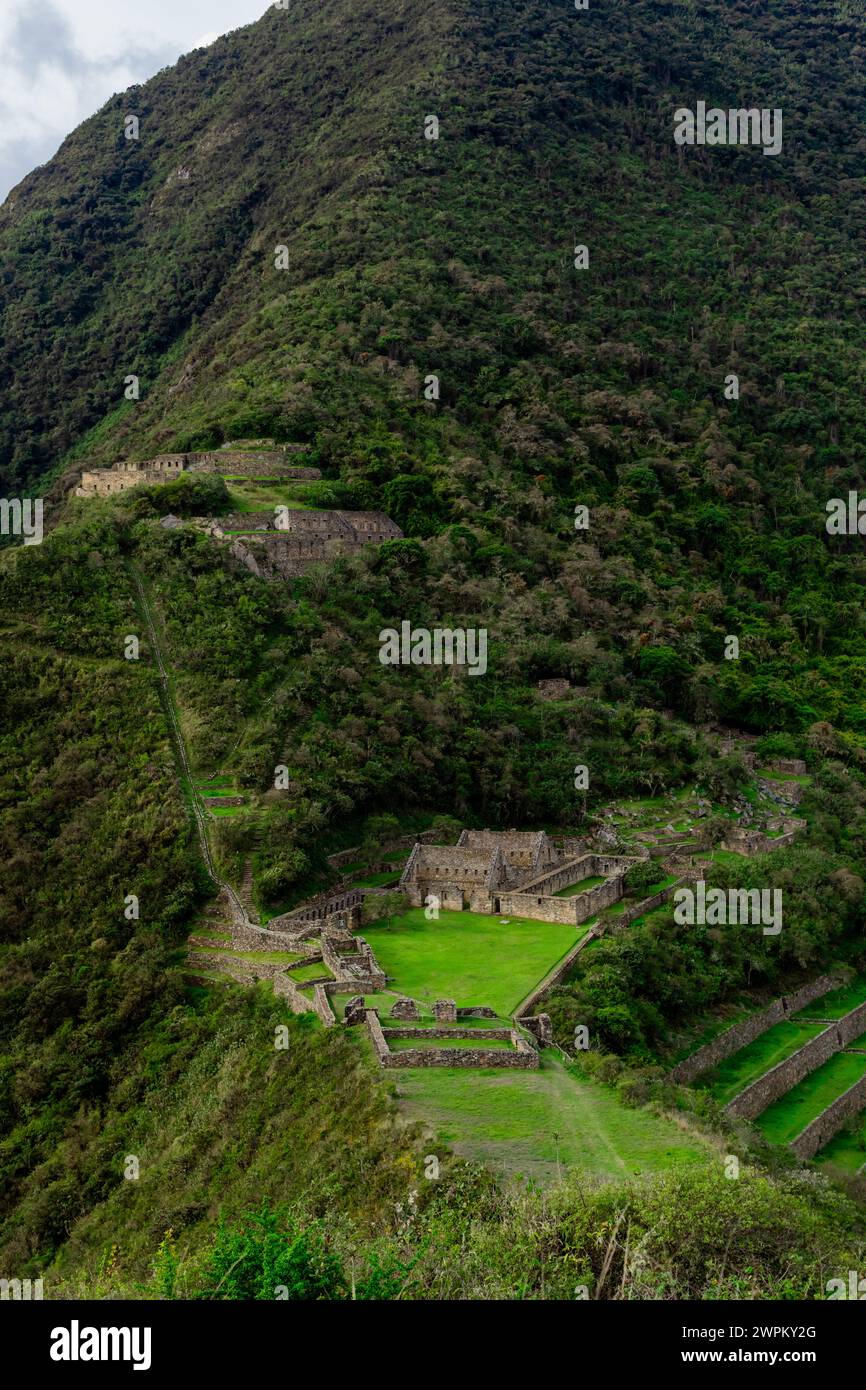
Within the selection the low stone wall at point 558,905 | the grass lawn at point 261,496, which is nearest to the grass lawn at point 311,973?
the low stone wall at point 558,905

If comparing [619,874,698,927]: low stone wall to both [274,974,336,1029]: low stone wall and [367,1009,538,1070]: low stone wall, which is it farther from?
[367,1009,538,1070]: low stone wall

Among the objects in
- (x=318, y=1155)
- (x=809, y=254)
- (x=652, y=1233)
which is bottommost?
(x=318, y=1155)

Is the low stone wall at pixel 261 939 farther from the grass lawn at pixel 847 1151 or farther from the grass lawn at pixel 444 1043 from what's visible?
the grass lawn at pixel 847 1151

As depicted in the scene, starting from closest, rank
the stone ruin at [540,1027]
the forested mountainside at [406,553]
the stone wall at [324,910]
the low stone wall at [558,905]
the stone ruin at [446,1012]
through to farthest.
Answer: the forested mountainside at [406,553] → the stone ruin at [446,1012] → the stone ruin at [540,1027] → the stone wall at [324,910] → the low stone wall at [558,905]

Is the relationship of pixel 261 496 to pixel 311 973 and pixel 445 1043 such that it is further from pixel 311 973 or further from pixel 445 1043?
pixel 445 1043

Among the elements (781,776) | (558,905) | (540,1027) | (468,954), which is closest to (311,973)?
(468,954)

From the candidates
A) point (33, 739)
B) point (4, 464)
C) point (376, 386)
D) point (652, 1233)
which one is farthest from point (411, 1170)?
point (4, 464)

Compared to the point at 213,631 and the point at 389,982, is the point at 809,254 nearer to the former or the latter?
the point at 213,631
